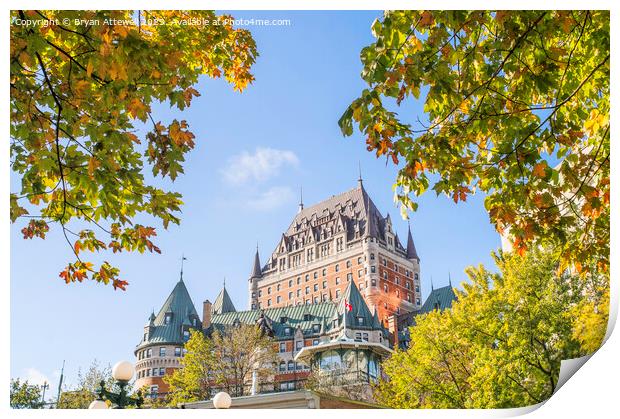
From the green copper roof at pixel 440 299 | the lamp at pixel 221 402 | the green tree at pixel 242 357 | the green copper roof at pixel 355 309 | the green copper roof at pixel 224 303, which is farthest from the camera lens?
the green copper roof at pixel 440 299

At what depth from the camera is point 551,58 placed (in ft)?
19.1

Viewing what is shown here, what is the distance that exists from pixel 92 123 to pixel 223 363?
69.8 feet

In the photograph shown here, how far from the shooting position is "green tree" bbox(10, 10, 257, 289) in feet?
17.1

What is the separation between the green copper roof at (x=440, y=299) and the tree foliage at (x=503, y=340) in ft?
85.6

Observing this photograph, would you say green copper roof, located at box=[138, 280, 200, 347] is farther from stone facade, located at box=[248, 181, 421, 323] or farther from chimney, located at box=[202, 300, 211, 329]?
stone facade, located at box=[248, 181, 421, 323]

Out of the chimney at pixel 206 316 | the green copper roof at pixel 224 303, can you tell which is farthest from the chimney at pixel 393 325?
the chimney at pixel 206 316

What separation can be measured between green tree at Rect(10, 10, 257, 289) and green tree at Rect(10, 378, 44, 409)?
4.68 meters

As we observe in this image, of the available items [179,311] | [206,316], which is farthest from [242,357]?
[206,316]

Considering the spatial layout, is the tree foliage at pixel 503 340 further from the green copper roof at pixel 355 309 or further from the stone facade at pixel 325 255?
the green copper roof at pixel 355 309

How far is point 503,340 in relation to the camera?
12586 mm

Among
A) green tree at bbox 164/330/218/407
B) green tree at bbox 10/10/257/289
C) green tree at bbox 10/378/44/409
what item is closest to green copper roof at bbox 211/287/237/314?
green tree at bbox 164/330/218/407

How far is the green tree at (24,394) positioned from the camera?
9.76 m

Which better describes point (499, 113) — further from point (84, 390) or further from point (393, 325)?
point (393, 325)

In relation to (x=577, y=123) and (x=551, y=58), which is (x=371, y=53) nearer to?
(x=551, y=58)
